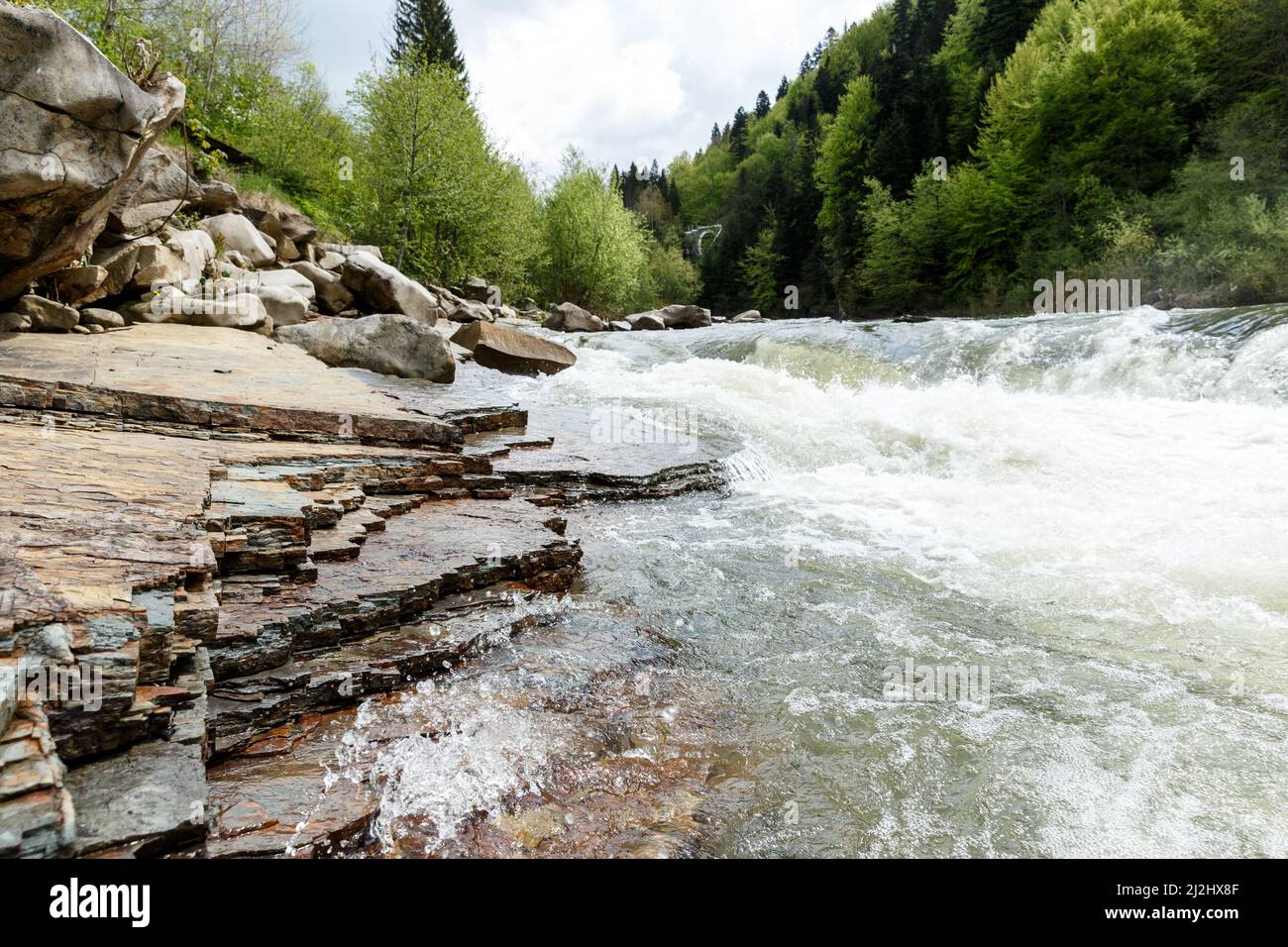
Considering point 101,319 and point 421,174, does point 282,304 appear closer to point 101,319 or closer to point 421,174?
point 101,319

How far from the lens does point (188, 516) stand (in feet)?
9.17

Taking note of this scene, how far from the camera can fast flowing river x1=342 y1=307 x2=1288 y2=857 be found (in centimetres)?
248

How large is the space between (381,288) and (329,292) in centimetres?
112

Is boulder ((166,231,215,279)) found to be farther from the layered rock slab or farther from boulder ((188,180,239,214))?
boulder ((188,180,239,214))

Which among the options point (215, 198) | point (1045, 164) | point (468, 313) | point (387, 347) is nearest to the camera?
point (387, 347)

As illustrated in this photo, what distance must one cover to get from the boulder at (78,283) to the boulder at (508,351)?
6211mm

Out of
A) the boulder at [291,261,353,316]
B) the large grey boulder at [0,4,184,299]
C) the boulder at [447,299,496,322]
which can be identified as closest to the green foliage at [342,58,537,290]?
the boulder at [447,299,496,322]

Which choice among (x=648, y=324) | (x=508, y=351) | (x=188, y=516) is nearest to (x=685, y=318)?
(x=648, y=324)

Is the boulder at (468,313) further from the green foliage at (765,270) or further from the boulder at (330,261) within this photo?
the green foliage at (765,270)

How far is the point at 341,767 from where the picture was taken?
7.86ft

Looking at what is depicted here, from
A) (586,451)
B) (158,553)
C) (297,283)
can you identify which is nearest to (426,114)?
(297,283)

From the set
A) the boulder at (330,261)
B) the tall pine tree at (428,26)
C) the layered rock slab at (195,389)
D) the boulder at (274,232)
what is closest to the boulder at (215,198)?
the boulder at (274,232)

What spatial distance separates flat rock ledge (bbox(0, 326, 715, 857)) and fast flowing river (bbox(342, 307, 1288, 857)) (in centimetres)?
48
